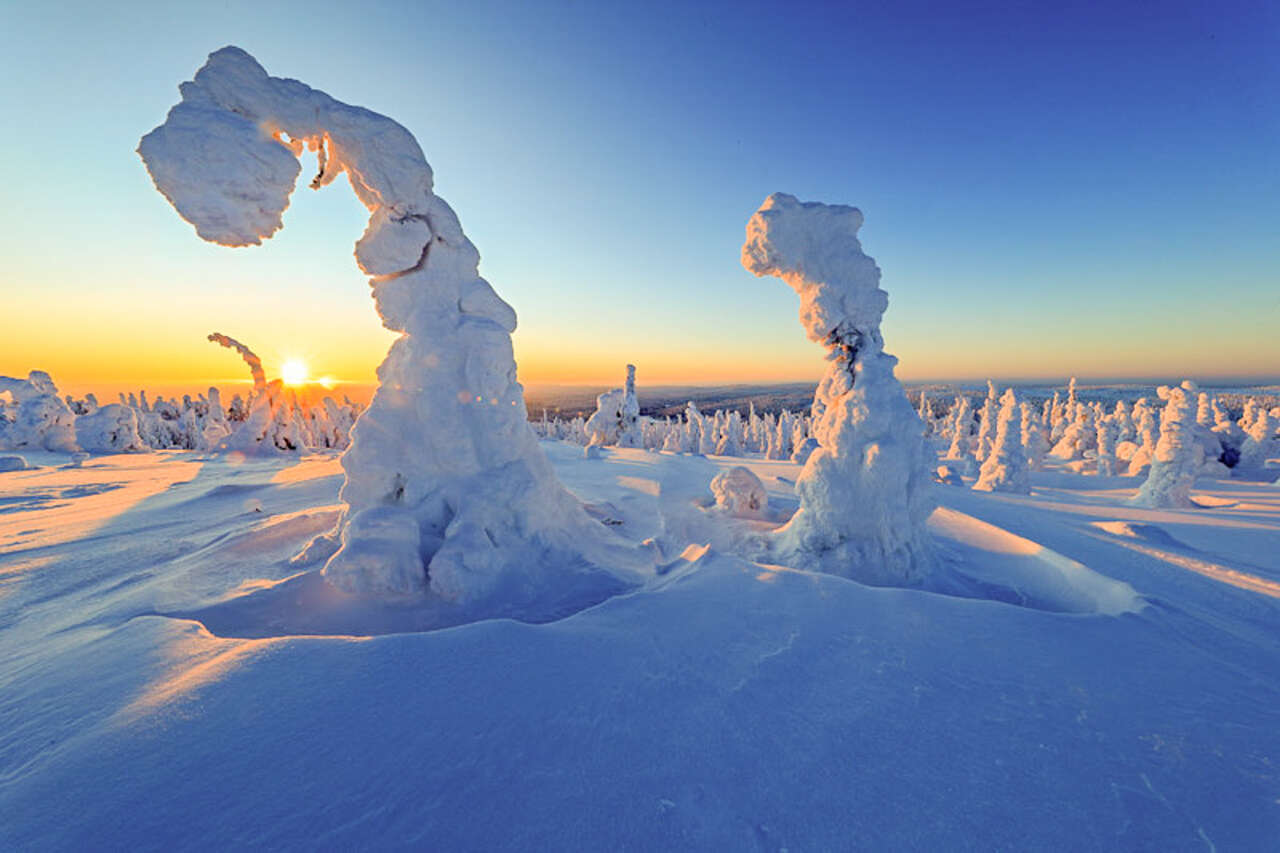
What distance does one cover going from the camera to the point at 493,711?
254cm

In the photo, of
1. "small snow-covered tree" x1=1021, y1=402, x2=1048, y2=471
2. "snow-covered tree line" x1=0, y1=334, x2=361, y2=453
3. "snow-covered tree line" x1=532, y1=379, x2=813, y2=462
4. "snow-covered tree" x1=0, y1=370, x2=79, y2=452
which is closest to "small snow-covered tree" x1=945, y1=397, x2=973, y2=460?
"small snow-covered tree" x1=1021, y1=402, x2=1048, y2=471

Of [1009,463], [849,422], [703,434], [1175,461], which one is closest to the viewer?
[849,422]

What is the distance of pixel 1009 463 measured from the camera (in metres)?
20.1

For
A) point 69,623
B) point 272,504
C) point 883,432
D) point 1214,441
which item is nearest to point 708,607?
point 883,432

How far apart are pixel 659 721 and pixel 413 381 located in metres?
5.81

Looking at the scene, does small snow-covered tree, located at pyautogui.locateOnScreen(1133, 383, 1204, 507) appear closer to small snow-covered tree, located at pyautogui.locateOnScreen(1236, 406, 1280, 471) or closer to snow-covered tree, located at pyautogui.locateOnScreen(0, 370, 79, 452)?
small snow-covered tree, located at pyautogui.locateOnScreen(1236, 406, 1280, 471)

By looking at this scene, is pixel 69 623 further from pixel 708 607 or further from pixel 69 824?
pixel 708 607

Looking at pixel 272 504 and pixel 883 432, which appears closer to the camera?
pixel 883 432

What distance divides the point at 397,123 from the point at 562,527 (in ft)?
21.2

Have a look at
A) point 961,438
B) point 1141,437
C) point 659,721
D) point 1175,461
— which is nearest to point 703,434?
point 961,438

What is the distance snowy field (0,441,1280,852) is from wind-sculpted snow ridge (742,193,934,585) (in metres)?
2.15

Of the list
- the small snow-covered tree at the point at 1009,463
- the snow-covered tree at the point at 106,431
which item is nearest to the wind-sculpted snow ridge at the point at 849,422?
the small snow-covered tree at the point at 1009,463

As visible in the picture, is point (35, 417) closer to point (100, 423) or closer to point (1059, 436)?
point (100, 423)

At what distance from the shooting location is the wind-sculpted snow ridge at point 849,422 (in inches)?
263
